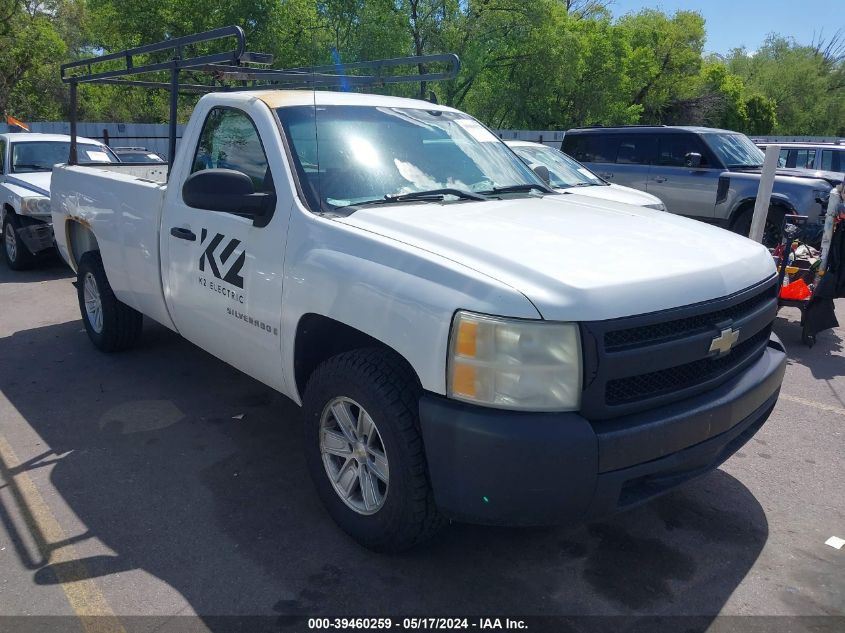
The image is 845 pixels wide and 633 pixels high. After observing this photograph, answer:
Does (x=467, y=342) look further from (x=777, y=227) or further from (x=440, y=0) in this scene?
(x=440, y=0)

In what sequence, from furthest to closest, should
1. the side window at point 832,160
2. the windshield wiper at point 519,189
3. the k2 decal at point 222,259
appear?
the side window at point 832,160, the windshield wiper at point 519,189, the k2 decal at point 222,259

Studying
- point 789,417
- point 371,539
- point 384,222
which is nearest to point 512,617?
point 371,539

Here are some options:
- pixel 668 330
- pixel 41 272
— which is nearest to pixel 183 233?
pixel 668 330

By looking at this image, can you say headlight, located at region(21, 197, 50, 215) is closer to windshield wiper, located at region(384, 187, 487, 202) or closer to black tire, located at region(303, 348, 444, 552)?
windshield wiper, located at region(384, 187, 487, 202)

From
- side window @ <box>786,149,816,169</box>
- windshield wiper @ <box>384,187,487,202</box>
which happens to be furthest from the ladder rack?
side window @ <box>786,149,816,169</box>

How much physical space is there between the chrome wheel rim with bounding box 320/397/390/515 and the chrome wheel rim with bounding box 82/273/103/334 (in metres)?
3.29

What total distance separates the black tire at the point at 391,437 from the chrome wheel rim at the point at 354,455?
0.19 feet

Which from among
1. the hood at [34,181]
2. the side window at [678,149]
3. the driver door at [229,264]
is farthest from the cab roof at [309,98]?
the side window at [678,149]

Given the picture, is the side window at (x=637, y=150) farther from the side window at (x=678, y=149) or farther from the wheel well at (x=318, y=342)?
the wheel well at (x=318, y=342)

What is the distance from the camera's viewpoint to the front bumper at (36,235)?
29.0 ft

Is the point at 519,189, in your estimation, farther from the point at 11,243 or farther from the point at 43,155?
the point at 43,155

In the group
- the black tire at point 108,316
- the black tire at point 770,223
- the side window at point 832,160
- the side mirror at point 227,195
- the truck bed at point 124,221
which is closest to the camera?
the side mirror at point 227,195

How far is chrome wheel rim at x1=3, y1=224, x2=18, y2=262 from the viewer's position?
915cm

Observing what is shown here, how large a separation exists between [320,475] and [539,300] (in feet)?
5.00
